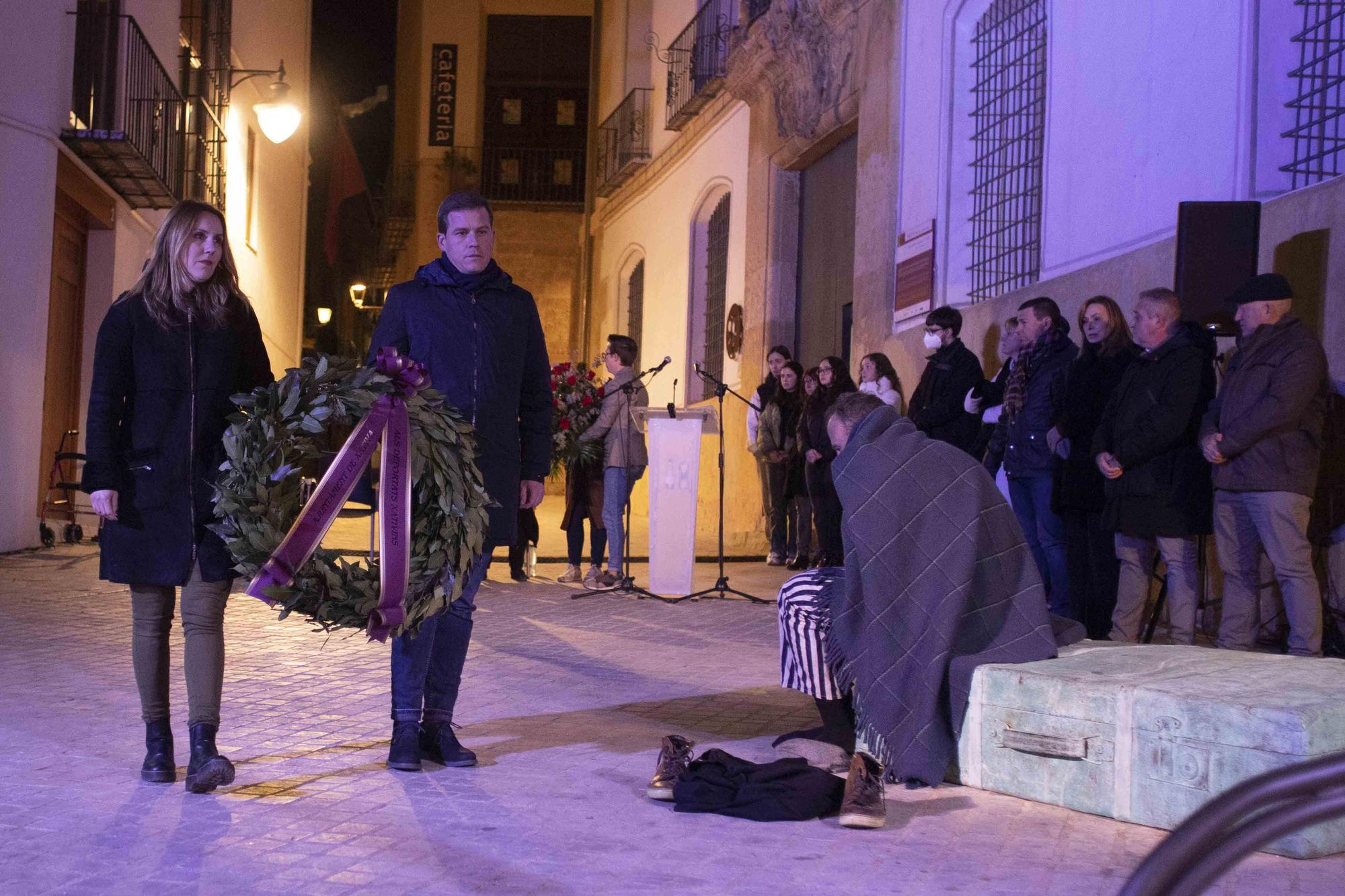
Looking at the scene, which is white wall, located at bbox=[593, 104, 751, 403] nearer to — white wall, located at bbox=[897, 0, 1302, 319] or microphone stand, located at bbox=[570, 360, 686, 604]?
white wall, located at bbox=[897, 0, 1302, 319]

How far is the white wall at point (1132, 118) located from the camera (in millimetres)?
8250

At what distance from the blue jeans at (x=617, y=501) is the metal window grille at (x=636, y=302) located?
559 inches

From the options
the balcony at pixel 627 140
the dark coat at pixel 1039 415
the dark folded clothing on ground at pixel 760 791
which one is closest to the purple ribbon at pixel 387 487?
the dark folded clothing on ground at pixel 760 791

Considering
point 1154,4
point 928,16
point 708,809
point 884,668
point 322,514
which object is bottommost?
point 708,809

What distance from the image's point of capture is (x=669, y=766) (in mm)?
4484

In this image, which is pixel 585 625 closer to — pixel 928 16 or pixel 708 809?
pixel 708 809

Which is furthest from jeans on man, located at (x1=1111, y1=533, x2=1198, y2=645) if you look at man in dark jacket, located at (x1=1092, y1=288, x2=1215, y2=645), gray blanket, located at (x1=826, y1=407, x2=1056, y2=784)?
gray blanket, located at (x1=826, y1=407, x2=1056, y2=784)

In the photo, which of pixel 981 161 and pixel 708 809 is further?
pixel 981 161

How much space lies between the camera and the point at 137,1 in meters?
16.0

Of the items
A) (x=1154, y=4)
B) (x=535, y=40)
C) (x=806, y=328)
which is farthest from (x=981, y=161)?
(x=535, y=40)

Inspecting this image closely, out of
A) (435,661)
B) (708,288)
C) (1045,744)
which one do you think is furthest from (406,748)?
(708,288)

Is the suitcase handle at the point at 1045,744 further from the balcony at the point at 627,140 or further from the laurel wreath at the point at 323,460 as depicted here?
the balcony at the point at 627,140

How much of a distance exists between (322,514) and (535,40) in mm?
33436

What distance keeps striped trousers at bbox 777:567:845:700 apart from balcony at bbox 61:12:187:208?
35.9 ft
